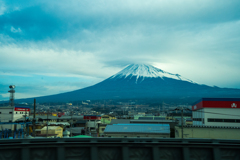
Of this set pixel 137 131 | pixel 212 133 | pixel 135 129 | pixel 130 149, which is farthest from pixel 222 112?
pixel 130 149

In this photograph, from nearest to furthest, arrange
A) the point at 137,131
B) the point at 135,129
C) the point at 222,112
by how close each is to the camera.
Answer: the point at 137,131 < the point at 135,129 < the point at 222,112

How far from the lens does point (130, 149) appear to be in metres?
5.45

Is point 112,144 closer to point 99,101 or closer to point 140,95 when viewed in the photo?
point 99,101

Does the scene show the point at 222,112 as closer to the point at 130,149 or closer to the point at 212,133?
the point at 212,133

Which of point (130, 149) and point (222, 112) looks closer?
point (130, 149)

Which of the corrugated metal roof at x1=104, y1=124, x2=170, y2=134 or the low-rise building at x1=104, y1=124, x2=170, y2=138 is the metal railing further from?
the corrugated metal roof at x1=104, y1=124, x2=170, y2=134

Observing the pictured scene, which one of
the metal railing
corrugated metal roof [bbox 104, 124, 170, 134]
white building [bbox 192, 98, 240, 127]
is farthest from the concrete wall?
the metal railing

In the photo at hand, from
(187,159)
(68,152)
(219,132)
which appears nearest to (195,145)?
(187,159)

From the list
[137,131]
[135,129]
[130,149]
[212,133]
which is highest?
[130,149]

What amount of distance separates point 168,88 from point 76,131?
165766 millimetres

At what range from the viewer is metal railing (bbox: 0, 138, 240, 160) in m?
5.32

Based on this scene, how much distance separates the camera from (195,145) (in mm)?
5418

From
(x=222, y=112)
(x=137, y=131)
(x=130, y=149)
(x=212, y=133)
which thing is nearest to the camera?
(x=130, y=149)

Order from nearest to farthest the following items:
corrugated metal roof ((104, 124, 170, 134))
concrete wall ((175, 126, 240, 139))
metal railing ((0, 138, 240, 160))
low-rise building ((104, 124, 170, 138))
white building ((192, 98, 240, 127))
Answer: metal railing ((0, 138, 240, 160)) < concrete wall ((175, 126, 240, 139)) < low-rise building ((104, 124, 170, 138)) < corrugated metal roof ((104, 124, 170, 134)) < white building ((192, 98, 240, 127))
